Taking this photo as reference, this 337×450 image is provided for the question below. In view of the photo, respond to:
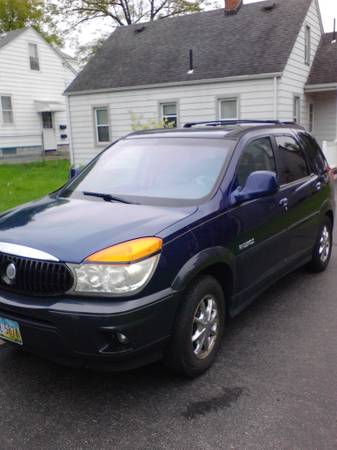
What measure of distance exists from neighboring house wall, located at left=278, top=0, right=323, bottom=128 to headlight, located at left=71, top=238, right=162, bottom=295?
43.5 feet

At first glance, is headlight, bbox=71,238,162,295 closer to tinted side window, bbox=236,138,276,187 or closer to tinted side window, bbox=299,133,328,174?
tinted side window, bbox=236,138,276,187

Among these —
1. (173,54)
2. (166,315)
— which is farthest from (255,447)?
(173,54)

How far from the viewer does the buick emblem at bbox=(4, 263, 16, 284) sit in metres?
2.94

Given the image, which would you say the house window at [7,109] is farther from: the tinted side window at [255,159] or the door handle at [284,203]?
the door handle at [284,203]

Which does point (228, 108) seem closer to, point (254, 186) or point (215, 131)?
point (215, 131)

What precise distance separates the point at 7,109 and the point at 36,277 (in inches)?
906

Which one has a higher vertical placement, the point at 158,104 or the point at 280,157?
the point at 158,104

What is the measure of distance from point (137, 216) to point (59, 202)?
3.04 ft

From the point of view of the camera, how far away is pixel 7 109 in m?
23.7

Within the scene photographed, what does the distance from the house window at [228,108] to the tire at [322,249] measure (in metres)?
10.6

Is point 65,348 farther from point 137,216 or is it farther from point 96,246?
point 137,216

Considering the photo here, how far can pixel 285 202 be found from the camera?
14.4 feet

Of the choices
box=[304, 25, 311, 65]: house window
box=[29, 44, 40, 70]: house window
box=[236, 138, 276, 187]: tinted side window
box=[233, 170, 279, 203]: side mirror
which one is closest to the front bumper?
box=[233, 170, 279, 203]: side mirror

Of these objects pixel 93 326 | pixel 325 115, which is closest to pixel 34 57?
pixel 325 115
